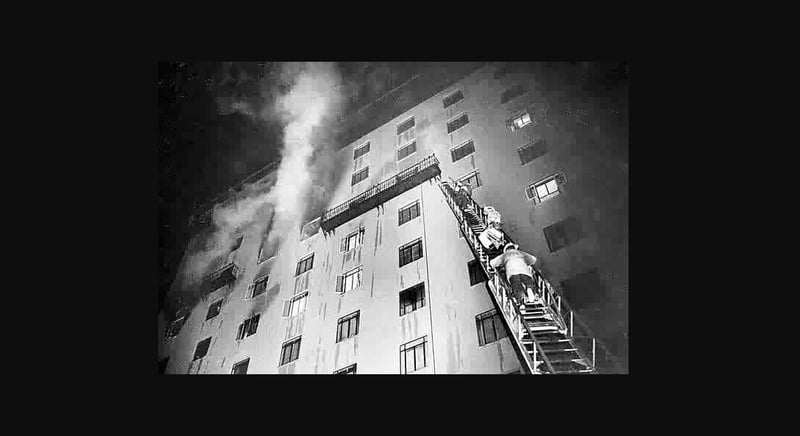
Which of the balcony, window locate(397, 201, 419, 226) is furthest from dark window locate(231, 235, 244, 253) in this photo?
window locate(397, 201, 419, 226)

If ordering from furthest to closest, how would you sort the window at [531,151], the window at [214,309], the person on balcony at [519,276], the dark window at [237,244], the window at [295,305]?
the dark window at [237,244] < the window at [214,309] < the window at [295,305] < the window at [531,151] < the person on balcony at [519,276]

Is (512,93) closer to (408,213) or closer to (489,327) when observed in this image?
(408,213)

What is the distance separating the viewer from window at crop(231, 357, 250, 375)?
12320 millimetres

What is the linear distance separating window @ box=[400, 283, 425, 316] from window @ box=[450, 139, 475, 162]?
279 centimetres

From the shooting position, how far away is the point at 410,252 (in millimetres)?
12398

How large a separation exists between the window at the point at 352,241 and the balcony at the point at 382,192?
37cm

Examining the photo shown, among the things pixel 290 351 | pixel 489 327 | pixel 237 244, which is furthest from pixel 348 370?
pixel 237 244

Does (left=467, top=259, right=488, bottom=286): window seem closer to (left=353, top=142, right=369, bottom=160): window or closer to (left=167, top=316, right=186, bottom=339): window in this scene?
(left=353, top=142, right=369, bottom=160): window

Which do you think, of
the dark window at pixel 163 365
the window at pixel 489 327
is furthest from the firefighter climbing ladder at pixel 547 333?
the dark window at pixel 163 365

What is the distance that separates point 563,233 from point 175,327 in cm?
742

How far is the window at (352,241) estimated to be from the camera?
13070 mm

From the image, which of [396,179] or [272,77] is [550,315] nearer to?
[396,179]

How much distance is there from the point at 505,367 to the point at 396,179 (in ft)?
14.9

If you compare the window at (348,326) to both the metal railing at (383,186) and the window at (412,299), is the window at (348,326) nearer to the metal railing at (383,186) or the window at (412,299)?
the window at (412,299)
